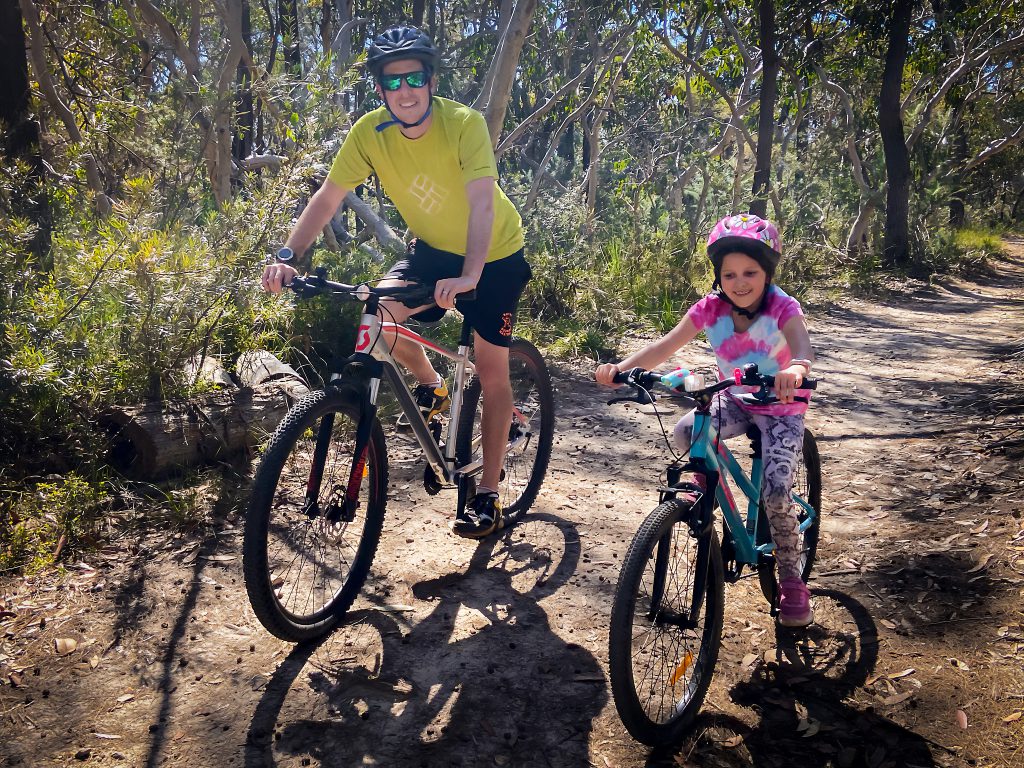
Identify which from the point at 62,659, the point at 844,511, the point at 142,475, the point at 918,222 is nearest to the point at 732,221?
the point at 844,511

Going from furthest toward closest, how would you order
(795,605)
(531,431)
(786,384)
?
1. (531,431)
2. (795,605)
3. (786,384)

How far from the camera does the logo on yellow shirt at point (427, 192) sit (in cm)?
397

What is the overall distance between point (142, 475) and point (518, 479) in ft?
7.02

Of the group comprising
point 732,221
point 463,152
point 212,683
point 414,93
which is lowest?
point 212,683

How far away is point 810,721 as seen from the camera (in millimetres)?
3143

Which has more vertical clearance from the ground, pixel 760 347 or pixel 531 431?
pixel 760 347

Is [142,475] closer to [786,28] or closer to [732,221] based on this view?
[732,221]

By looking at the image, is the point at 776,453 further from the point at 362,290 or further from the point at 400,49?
the point at 400,49

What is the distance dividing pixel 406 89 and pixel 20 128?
12.2 ft

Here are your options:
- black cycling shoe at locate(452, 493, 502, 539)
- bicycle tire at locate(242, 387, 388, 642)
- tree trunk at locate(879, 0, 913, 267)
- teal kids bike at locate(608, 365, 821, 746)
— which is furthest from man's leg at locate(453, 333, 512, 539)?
tree trunk at locate(879, 0, 913, 267)

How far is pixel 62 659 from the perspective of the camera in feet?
11.4

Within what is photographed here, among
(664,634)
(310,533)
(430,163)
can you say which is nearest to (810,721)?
(664,634)

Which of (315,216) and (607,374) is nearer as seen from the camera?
(607,374)

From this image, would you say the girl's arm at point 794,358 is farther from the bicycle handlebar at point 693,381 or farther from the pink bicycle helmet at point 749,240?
the pink bicycle helmet at point 749,240
